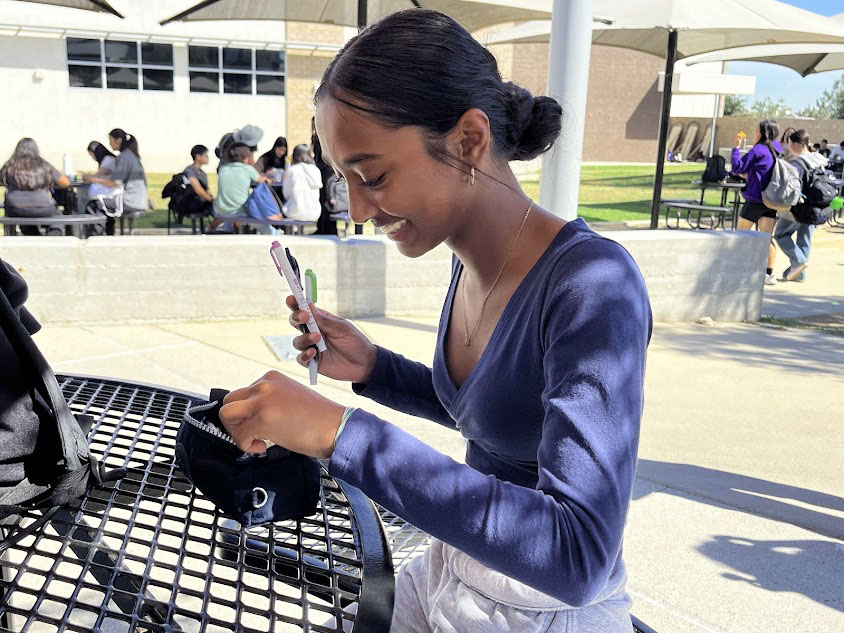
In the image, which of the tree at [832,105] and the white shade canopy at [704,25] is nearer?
the white shade canopy at [704,25]

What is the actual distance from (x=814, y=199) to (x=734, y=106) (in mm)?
63855

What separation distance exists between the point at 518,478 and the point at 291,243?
4.92m

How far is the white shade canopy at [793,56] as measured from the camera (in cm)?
1343

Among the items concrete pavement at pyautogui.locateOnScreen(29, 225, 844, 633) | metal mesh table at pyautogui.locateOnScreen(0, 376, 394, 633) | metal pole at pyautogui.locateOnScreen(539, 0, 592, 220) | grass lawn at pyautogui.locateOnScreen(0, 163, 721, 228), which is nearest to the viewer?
metal mesh table at pyautogui.locateOnScreen(0, 376, 394, 633)

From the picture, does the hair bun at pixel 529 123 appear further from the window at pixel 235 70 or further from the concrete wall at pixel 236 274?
the window at pixel 235 70

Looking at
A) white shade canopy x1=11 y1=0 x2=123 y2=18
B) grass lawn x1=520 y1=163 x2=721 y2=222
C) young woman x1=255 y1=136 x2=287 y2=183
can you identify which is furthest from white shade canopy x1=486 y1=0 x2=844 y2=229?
white shade canopy x1=11 y1=0 x2=123 y2=18

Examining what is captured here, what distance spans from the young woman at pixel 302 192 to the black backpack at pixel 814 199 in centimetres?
565

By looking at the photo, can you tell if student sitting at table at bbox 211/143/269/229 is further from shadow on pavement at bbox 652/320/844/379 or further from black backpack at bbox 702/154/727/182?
black backpack at bbox 702/154/727/182

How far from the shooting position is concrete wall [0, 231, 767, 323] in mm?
5812

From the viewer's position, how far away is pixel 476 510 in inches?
41.2

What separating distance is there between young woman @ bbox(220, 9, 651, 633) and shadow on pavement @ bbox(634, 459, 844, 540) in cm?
225

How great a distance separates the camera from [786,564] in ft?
10.1

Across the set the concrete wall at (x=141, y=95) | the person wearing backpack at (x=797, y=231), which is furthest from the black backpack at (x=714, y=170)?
the concrete wall at (x=141, y=95)

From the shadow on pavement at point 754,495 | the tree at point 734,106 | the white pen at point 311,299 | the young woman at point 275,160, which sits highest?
the tree at point 734,106
